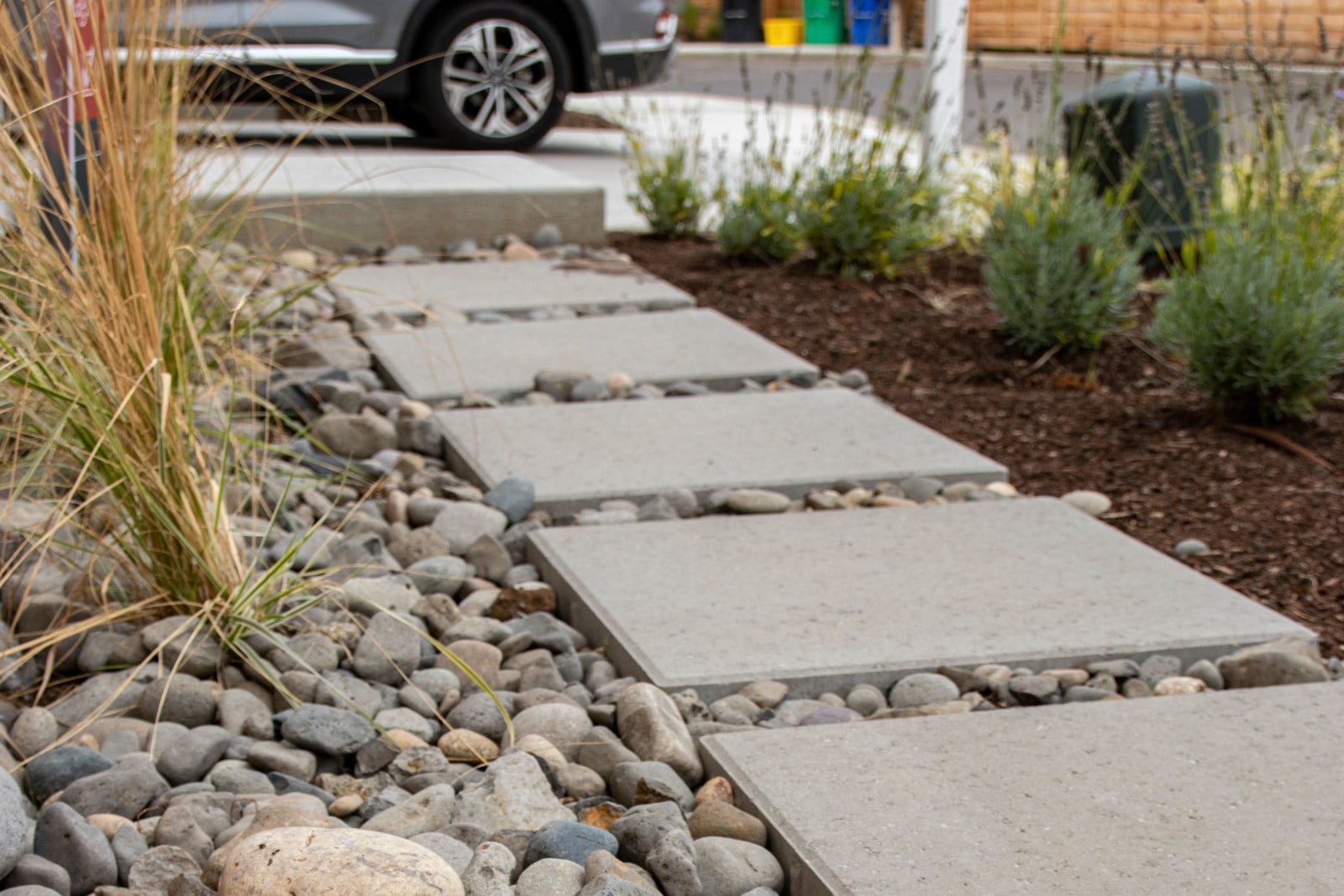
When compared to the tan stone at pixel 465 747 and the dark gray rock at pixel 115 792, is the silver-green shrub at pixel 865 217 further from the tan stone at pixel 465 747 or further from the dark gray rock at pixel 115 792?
the dark gray rock at pixel 115 792

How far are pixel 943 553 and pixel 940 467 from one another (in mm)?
493

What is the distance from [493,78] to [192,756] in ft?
20.8

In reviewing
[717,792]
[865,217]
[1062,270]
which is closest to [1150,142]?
[865,217]

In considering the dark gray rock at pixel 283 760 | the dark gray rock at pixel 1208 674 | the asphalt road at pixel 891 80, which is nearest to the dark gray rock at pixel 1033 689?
the dark gray rock at pixel 1208 674

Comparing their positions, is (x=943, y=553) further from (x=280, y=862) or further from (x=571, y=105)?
(x=571, y=105)

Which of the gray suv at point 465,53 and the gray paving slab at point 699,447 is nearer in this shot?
the gray paving slab at point 699,447

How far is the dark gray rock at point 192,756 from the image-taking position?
1910 millimetres

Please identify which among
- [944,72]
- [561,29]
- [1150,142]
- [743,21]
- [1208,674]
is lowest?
[1208,674]

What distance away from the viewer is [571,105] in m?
12.1

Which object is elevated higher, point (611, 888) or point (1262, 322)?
point (1262, 322)

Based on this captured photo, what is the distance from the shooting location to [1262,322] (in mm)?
3211

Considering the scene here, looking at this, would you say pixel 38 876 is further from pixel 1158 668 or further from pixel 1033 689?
pixel 1158 668

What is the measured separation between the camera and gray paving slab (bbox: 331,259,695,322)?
180 inches

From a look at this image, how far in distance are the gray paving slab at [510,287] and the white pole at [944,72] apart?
1.33 meters
